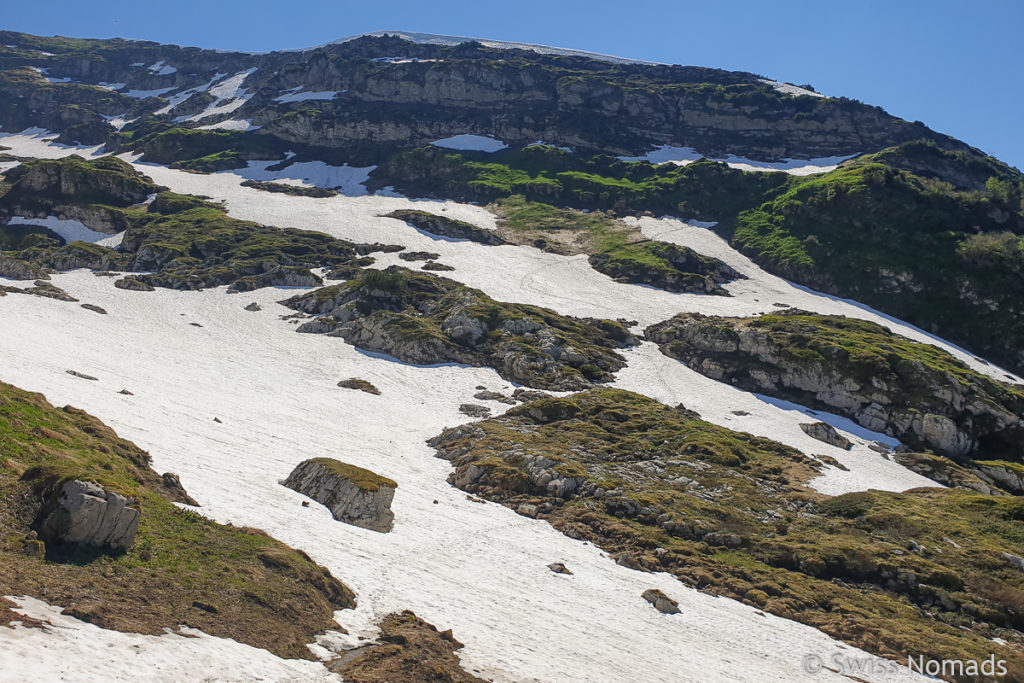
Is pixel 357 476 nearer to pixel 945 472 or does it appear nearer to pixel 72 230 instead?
pixel 945 472

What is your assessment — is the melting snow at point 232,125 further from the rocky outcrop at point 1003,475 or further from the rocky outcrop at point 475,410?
the rocky outcrop at point 1003,475

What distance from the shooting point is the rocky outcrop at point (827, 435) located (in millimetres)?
50625

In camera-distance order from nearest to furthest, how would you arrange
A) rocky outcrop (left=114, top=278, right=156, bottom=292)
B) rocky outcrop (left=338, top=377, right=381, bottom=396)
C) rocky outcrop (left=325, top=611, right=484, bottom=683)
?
rocky outcrop (left=325, top=611, right=484, bottom=683)
rocky outcrop (left=338, top=377, right=381, bottom=396)
rocky outcrop (left=114, top=278, right=156, bottom=292)

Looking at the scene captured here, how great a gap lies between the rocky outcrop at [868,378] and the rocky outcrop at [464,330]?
12.4m

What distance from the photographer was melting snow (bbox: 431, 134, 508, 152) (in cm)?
16950

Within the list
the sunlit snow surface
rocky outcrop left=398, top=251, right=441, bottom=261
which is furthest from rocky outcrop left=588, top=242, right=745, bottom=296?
rocky outcrop left=398, top=251, right=441, bottom=261

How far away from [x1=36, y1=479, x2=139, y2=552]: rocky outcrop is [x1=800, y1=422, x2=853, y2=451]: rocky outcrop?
170ft

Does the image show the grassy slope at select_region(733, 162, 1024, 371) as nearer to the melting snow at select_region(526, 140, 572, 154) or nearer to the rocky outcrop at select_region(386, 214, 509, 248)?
the rocky outcrop at select_region(386, 214, 509, 248)

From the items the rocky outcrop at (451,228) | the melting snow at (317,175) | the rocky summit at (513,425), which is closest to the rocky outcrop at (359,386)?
the rocky summit at (513,425)

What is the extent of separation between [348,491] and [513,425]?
22381 mm

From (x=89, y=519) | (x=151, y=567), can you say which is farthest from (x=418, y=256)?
(x=89, y=519)

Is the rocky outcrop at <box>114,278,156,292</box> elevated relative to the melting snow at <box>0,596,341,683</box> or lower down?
elevated

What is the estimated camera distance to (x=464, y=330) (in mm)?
69125

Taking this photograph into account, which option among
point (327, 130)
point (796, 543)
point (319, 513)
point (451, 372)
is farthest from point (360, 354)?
point (327, 130)
